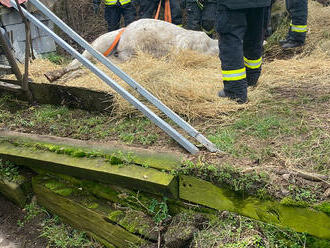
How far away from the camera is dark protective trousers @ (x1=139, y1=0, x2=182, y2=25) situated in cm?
685

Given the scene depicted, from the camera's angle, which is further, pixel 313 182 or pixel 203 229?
pixel 203 229

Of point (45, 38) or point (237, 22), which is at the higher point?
point (237, 22)

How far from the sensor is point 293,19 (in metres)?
5.15

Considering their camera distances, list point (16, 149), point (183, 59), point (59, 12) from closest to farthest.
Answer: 1. point (16, 149)
2. point (183, 59)
3. point (59, 12)

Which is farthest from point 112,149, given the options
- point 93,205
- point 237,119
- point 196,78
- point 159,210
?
point 196,78

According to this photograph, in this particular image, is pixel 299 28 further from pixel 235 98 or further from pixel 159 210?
pixel 159 210

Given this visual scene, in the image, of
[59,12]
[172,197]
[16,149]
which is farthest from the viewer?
[59,12]

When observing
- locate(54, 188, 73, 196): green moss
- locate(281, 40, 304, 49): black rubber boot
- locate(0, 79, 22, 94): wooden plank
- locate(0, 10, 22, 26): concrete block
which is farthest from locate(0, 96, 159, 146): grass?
locate(281, 40, 304, 49): black rubber boot

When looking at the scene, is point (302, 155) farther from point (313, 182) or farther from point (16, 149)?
point (16, 149)

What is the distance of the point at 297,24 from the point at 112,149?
12.6 feet

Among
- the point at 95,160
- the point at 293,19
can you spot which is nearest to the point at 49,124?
the point at 95,160

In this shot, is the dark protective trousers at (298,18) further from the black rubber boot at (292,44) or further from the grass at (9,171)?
the grass at (9,171)

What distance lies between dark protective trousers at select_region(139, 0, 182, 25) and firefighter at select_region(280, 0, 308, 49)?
2360 millimetres

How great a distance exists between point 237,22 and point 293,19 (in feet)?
8.35
